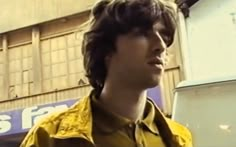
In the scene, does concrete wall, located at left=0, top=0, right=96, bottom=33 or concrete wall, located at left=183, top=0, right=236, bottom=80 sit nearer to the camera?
concrete wall, located at left=183, top=0, right=236, bottom=80

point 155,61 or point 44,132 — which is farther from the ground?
point 155,61

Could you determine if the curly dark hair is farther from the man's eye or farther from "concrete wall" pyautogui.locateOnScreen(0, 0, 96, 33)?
"concrete wall" pyautogui.locateOnScreen(0, 0, 96, 33)

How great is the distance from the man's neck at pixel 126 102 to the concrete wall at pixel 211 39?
5849mm

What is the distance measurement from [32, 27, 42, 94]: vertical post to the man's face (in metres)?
9.07

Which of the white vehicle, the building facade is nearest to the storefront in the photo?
the building facade

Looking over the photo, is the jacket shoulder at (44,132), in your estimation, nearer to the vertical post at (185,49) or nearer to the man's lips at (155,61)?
the man's lips at (155,61)

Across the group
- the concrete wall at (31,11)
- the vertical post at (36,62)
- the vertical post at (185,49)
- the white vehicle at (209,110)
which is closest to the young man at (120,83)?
the white vehicle at (209,110)

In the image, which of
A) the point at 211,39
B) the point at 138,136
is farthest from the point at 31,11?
the point at 138,136

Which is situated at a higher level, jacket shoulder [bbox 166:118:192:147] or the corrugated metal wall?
the corrugated metal wall

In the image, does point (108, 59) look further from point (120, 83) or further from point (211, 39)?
point (211, 39)

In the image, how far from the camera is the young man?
1462mm

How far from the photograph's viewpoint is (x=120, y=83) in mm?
1512

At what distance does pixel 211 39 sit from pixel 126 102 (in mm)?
6340

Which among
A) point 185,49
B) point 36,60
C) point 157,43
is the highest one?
point 36,60
